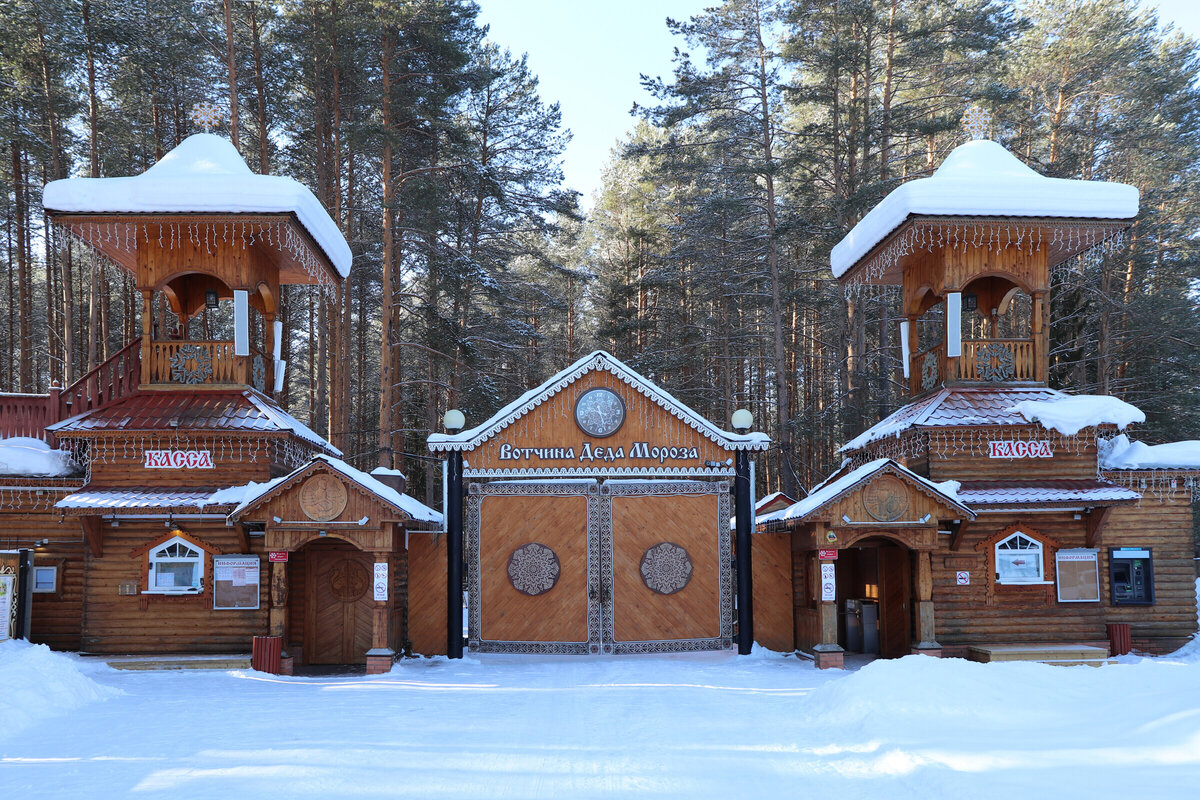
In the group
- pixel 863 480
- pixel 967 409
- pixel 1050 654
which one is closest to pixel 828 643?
pixel 863 480

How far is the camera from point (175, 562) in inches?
602

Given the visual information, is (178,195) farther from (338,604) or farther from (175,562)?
(338,604)

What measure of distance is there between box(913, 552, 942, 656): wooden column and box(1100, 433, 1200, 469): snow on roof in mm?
4016

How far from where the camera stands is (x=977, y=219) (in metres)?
16.4

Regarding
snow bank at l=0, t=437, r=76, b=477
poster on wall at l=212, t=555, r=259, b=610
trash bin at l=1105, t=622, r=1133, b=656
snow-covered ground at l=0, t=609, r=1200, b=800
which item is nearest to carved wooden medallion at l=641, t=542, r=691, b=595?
snow-covered ground at l=0, t=609, r=1200, b=800

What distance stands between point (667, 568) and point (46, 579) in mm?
10357

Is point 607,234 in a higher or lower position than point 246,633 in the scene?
higher

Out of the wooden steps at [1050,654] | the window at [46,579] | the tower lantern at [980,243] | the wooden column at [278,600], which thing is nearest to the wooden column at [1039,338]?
the tower lantern at [980,243]

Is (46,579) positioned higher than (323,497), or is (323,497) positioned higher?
(323,497)

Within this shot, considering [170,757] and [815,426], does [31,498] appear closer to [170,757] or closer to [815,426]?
[170,757]

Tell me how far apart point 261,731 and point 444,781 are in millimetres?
2995

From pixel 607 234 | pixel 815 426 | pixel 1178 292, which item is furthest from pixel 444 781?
pixel 607 234

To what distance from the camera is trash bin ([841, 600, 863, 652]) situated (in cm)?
1728

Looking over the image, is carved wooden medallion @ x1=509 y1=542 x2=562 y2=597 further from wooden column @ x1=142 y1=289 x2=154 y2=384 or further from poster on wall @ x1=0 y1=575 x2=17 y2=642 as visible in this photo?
poster on wall @ x1=0 y1=575 x2=17 y2=642
